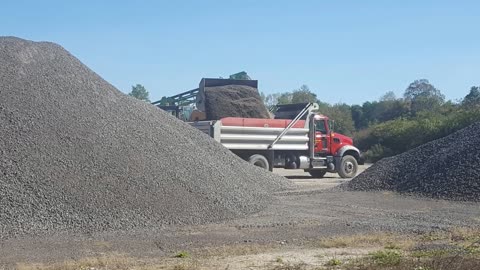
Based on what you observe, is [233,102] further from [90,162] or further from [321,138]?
[90,162]

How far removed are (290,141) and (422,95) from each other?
227 feet

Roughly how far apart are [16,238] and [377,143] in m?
40.7

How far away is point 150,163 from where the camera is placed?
1590cm

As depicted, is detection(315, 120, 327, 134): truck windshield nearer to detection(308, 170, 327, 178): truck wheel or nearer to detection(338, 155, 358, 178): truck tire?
detection(338, 155, 358, 178): truck tire

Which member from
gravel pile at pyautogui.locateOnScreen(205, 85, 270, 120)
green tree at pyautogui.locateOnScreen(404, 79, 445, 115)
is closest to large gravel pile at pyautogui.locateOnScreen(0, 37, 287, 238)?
gravel pile at pyautogui.locateOnScreen(205, 85, 270, 120)

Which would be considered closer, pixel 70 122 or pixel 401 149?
pixel 70 122

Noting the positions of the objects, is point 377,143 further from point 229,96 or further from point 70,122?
point 70,122

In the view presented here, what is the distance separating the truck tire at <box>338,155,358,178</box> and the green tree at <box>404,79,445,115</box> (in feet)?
164

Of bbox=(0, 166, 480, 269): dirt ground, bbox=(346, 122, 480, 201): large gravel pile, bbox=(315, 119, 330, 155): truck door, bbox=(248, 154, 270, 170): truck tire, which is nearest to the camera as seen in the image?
bbox=(0, 166, 480, 269): dirt ground

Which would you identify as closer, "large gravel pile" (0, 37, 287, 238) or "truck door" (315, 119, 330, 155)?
"large gravel pile" (0, 37, 287, 238)

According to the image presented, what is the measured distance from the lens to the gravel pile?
28.5m

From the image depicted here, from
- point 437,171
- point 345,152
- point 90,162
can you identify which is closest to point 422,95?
point 345,152

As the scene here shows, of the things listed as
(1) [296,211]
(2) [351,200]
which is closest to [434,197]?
(2) [351,200]

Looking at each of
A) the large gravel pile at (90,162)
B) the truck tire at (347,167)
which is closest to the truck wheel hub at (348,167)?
the truck tire at (347,167)
